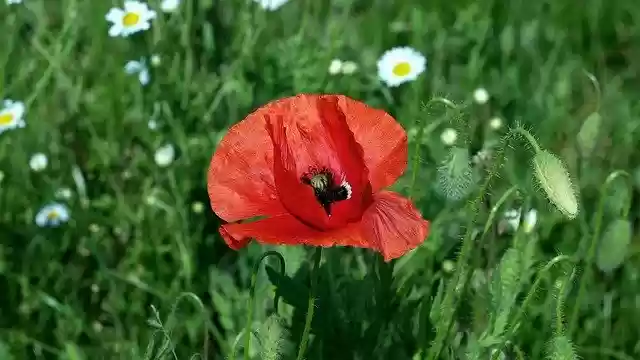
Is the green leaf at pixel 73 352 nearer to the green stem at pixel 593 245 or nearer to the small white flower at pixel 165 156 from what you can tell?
the small white flower at pixel 165 156

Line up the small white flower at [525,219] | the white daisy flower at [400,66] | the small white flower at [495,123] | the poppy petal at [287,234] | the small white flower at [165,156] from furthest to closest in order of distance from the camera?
the white daisy flower at [400,66] → the small white flower at [495,123] → the small white flower at [165,156] → the small white flower at [525,219] → the poppy petal at [287,234]

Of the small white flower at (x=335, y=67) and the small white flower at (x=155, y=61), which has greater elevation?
the small white flower at (x=155, y=61)

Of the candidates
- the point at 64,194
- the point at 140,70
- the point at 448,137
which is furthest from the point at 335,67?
the point at 64,194

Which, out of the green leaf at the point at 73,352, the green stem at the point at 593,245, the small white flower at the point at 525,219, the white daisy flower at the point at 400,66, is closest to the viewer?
the green stem at the point at 593,245

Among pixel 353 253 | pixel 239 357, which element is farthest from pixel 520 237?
pixel 239 357

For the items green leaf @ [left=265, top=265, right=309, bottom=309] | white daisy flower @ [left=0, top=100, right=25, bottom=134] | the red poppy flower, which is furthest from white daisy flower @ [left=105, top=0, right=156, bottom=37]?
the red poppy flower

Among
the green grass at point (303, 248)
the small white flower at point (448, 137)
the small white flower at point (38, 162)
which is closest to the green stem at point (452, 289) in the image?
the green grass at point (303, 248)

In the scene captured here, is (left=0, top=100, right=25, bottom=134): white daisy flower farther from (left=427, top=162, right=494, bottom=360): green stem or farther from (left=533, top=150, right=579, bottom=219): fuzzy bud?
(left=533, top=150, right=579, bottom=219): fuzzy bud
